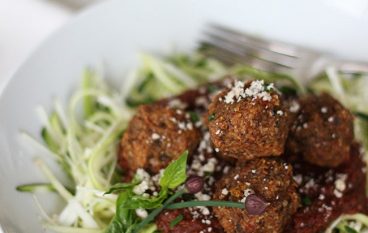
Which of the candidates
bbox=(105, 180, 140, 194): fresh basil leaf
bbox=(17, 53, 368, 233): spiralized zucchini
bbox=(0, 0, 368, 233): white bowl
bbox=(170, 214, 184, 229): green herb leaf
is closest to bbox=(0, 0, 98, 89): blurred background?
bbox=(0, 0, 368, 233): white bowl

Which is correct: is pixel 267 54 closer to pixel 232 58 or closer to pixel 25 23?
pixel 232 58

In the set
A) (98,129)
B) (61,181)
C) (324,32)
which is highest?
(324,32)

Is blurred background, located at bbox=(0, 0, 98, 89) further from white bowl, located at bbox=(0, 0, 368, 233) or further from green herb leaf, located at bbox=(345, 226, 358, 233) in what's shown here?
green herb leaf, located at bbox=(345, 226, 358, 233)

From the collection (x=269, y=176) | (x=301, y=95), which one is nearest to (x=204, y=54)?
(x=301, y=95)

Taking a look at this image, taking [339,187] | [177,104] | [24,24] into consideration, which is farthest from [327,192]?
[24,24]

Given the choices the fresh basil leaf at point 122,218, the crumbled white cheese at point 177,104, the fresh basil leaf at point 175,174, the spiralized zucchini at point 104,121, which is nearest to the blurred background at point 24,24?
the spiralized zucchini at point 104,121

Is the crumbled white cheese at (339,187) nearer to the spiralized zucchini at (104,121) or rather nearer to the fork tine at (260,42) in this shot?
the spiralized zucchini at (104,121)

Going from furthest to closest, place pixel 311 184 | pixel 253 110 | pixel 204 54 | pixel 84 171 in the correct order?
pixel 204 54 < pixel 84 171 < pixel 311 184 < pixel 253 110

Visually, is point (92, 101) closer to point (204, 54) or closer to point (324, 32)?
point (204, 54)
